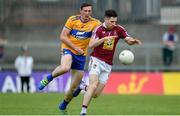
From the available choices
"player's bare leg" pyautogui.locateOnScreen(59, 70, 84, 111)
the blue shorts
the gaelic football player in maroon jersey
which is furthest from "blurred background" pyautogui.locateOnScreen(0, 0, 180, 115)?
the gaelic football player in maroon jersey

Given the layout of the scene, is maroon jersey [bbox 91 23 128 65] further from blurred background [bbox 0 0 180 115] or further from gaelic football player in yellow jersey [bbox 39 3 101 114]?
blurred background [bbox 0 0 180 115]

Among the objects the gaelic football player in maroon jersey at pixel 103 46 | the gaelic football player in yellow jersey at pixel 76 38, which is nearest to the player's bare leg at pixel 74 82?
the gaelic football player in yellow jersey at pixel 76 38

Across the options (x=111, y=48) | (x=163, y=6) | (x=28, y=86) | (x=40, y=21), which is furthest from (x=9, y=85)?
(x=111, y=48)

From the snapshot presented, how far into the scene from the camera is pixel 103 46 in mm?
19188

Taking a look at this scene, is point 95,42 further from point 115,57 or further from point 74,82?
point 115,57

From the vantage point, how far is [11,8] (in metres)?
42.1

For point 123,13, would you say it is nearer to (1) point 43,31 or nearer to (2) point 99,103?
(1) point 43,31

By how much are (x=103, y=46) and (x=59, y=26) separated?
72.4 ft

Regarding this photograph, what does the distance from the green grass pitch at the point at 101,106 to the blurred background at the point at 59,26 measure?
758 centimetres

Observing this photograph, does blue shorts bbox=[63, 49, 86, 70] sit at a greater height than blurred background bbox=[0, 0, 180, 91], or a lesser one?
greater

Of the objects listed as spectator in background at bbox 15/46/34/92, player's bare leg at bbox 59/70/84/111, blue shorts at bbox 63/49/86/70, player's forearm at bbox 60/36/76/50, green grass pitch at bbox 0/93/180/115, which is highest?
player's forearm at bbox 60/36/76/50

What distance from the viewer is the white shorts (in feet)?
62.6

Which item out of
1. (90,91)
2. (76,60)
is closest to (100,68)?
(90,91)

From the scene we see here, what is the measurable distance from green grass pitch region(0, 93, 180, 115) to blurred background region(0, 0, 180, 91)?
7.58 m
